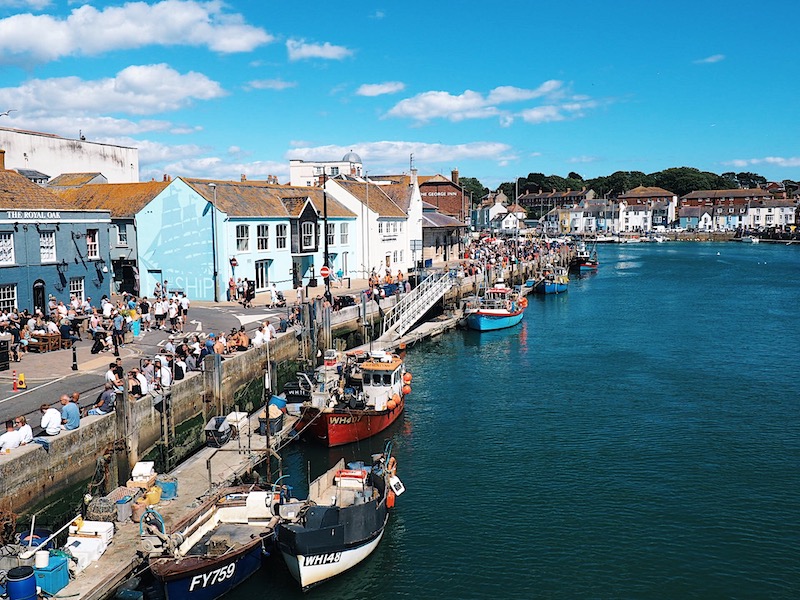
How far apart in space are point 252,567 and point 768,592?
12582mm

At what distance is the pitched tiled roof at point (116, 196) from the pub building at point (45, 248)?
10088 mm

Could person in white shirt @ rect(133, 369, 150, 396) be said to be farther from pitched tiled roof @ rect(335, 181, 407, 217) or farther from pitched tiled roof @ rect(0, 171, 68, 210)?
pitched tiled roof @ rect(335, 181, 407, 217)

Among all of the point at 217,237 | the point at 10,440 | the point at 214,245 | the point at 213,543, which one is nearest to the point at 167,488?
the point at 213,543

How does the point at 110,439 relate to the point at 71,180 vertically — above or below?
below

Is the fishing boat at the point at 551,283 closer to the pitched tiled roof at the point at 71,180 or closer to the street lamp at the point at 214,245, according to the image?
the street lamp at the point at 214,245

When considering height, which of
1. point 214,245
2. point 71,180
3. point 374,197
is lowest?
point 214,245

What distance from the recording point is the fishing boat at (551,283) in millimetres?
74625

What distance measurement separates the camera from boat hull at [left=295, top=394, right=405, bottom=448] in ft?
87.9

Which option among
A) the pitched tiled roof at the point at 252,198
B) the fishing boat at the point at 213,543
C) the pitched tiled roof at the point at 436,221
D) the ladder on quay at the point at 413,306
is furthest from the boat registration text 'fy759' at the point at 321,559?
the pitched tiled roof at the point at 436,221

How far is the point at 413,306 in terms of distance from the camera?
48062 millimetres

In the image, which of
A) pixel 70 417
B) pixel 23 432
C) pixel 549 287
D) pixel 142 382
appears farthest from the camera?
pixel 549 287

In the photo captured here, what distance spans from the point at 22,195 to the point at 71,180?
915 inches

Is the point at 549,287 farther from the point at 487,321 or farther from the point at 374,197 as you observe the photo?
the point at 487,321

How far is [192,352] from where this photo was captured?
2752cm
